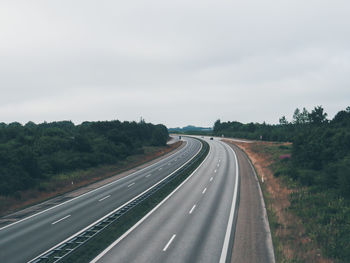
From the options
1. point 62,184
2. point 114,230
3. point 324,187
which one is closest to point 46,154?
point 62,184

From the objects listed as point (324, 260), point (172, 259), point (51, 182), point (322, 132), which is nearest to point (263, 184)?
point (322, 132)

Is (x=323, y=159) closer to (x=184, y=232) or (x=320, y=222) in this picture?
(x=320, y=222)

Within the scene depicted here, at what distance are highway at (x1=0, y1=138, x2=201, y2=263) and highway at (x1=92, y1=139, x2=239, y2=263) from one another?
13.6 ft

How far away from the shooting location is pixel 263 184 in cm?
2811

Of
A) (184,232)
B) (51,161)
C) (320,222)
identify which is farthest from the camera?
(51,161)

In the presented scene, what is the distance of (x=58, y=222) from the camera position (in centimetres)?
1845

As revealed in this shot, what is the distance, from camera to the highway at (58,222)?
14156mm

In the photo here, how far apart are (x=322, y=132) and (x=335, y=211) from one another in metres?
18.2

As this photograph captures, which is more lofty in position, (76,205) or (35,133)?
(35,133)

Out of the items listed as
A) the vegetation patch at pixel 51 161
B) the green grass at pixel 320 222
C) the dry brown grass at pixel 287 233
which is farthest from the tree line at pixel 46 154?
the green grass at pixel 320 222

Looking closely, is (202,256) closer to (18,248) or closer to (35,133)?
(18,248)

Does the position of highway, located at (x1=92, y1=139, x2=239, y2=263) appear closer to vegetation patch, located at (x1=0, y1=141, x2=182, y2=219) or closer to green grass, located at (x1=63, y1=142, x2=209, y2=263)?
green grass, located at (x1=63, y1=142, x2=209, y2=263)

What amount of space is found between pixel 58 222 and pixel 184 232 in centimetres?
1016

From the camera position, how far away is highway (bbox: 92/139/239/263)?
13.0m
